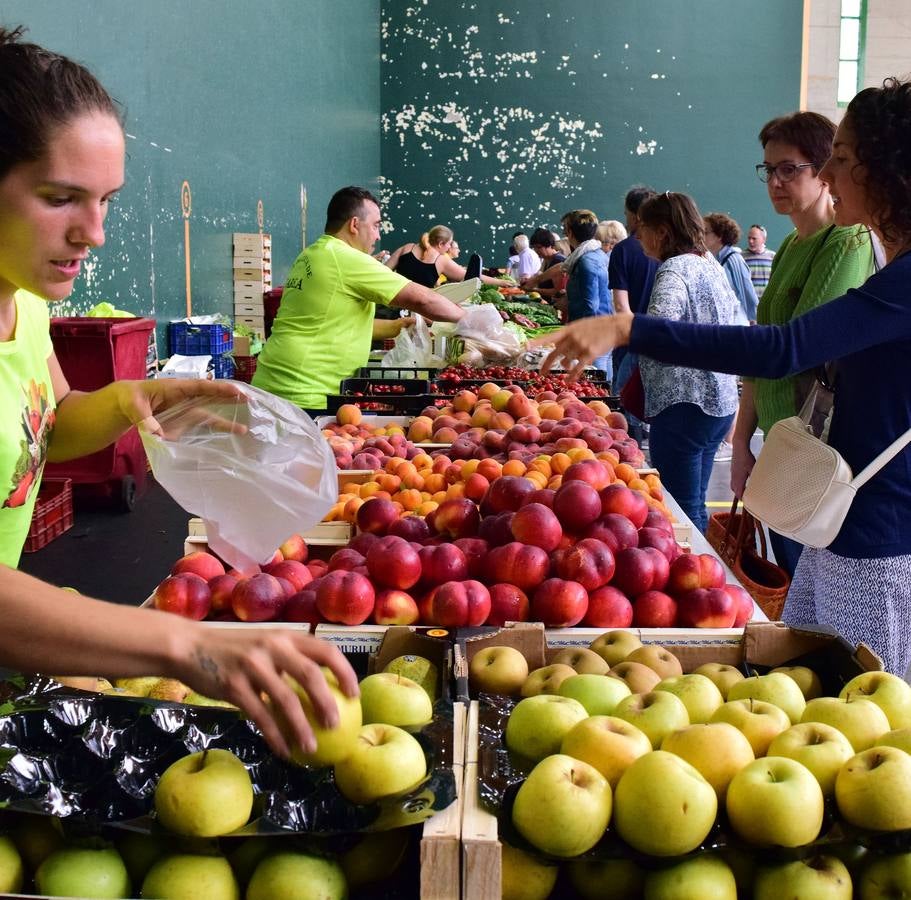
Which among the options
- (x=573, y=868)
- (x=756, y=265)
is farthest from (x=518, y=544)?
(x=756, y=265)

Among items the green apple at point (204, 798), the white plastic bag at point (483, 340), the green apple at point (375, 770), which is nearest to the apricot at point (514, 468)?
the green apple at point (375, 770)

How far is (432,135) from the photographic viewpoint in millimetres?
17359

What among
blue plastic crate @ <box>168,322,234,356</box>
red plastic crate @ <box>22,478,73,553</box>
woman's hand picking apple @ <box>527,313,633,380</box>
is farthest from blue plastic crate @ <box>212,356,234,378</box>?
woman's hand picking apple @ <box>527,313,633,380</box>

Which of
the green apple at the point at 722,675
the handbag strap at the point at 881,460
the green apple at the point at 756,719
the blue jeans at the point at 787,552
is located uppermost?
the handbag strap at the point at 881,460

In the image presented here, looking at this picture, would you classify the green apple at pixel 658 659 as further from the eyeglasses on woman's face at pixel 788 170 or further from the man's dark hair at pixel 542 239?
the man's dark hair at pixel 542 239

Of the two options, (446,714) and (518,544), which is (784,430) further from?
(446,714)

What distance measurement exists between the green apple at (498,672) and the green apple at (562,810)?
510 millimetres

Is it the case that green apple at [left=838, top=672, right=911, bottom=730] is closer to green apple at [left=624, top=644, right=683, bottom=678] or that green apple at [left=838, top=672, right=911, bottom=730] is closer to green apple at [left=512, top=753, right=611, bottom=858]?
green apple at [left=624, top=644, right=683, bottom=678]

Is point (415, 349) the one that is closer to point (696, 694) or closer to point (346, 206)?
point (346, 206)

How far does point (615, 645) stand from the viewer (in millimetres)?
1900

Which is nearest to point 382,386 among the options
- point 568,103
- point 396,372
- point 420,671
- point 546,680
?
point 396,372

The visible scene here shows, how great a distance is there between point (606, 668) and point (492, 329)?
380cm

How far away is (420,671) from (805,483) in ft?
3.71

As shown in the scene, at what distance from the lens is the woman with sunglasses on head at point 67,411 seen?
0.93m
